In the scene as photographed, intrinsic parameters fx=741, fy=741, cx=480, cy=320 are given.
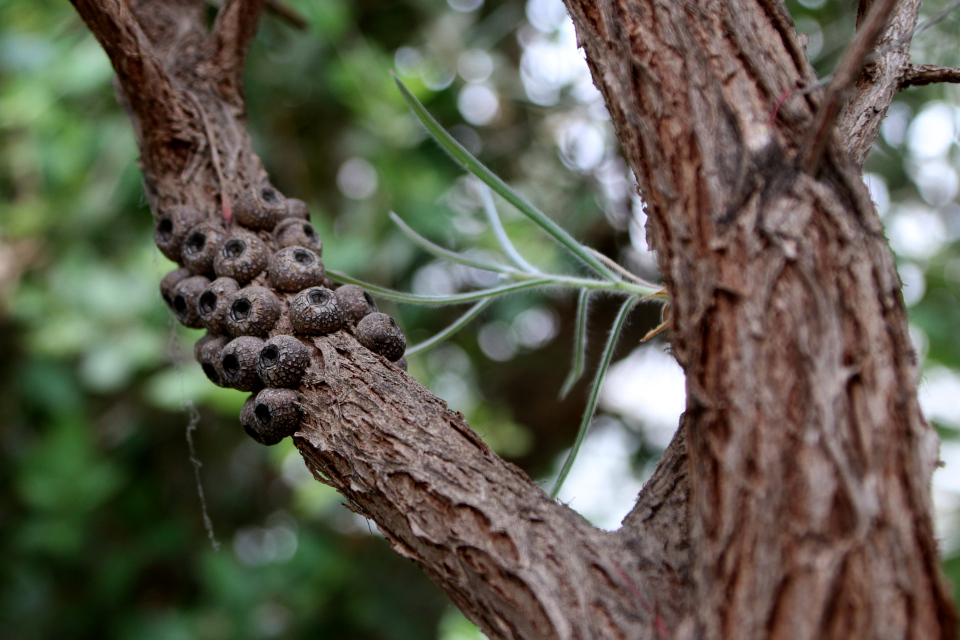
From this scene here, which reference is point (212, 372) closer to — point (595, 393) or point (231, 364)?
point (231, 364)

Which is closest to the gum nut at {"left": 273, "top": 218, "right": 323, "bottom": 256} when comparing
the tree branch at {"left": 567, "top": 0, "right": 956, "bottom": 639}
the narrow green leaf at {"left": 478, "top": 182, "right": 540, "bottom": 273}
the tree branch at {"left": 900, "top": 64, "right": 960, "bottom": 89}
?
the narrow green leaf at {"left": 478, "top": 182, "right": 540, "bottom": 273}

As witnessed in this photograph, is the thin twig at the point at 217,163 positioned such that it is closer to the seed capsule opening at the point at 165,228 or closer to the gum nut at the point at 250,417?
the seed capsule opening at the point at 165,228

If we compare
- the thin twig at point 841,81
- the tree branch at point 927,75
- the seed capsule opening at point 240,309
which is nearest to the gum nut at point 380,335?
the seed capsule opening at point 240,309

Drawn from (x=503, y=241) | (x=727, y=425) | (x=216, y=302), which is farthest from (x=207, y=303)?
(x=727, y=425)

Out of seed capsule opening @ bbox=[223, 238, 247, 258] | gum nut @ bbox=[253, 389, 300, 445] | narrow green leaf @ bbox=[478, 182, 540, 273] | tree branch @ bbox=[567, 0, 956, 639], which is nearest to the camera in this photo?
tree branch @ bbox=[567, 0, 956, 639]

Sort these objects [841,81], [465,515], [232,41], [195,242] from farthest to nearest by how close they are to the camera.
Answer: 1. [232,41]
2. [195,242]
3. [465,515]
4. [841,81]

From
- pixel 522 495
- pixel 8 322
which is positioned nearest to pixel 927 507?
pixel 522 495

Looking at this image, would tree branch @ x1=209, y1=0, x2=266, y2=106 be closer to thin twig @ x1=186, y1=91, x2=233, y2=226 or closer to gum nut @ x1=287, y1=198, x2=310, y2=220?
thin twig @ x1=186, y1=91, x2=233, y2=226

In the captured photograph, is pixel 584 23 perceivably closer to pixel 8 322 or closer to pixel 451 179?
pixel 451 179
